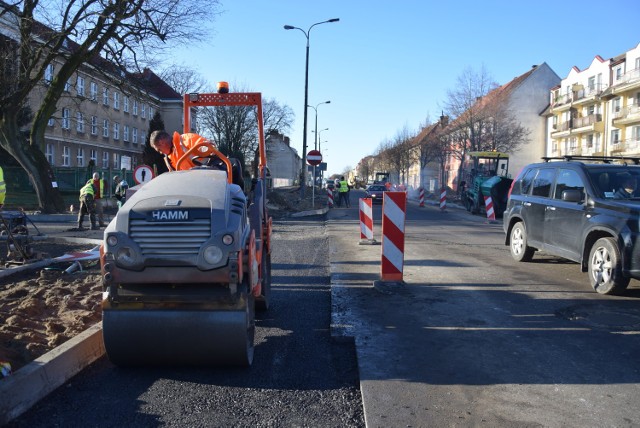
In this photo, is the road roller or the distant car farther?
the distant car

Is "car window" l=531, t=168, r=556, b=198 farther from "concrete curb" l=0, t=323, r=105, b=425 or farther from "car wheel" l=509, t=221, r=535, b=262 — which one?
"concrete curb" l=0, t=323, r=105, b=425

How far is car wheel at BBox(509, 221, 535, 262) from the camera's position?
393 inches

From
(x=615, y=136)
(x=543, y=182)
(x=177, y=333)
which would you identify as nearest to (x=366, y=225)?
(x=543, y=182)

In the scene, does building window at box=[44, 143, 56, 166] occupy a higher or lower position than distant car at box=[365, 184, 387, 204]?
higher

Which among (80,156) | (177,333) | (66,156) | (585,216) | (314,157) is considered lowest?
(177,333)

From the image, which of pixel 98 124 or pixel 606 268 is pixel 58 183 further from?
pixel 606 268

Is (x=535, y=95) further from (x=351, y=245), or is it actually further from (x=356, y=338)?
(x=356, y=338)

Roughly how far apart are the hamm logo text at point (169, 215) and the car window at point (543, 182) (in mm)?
7109

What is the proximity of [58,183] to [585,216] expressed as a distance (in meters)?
27.9

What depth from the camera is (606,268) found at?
283 inches

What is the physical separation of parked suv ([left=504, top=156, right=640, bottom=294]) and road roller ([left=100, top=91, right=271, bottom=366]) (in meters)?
5.16

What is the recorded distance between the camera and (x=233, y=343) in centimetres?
420

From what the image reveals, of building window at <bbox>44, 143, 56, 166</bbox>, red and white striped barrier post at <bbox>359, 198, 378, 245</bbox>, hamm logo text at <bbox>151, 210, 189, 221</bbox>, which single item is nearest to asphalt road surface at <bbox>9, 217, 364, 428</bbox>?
hamm logo text at <bbox>151, 210, 189, 221</bbox>

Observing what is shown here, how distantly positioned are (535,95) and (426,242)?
180 feet
